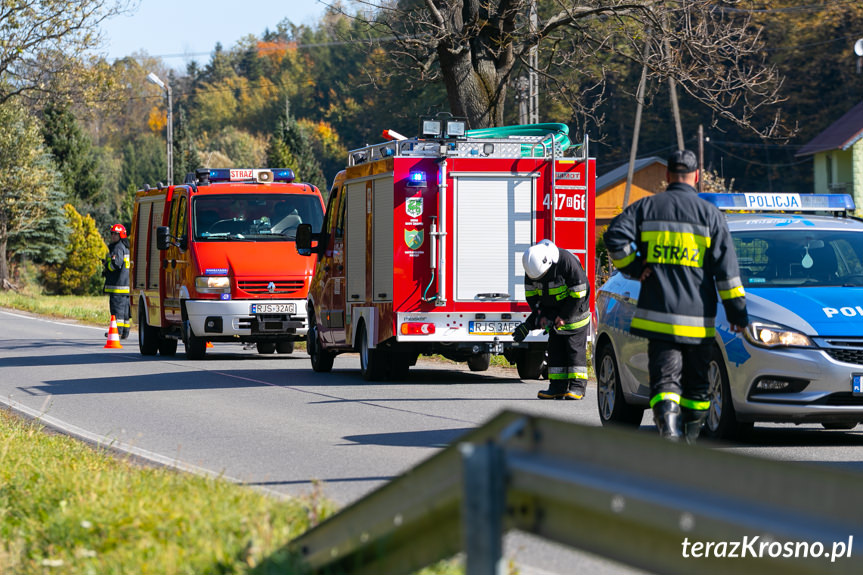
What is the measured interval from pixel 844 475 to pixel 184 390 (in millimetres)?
12808

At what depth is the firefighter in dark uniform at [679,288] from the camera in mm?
7562

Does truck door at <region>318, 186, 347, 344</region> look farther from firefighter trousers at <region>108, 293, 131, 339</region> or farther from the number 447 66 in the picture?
firefighter trousers at <region>108, 293, 131, 339</region>

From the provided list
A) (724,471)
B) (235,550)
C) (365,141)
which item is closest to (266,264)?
(235,550)

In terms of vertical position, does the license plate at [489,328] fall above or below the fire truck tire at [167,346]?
above

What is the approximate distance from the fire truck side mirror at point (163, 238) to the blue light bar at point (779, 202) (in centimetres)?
1185

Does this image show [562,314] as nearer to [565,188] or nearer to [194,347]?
[565,188]

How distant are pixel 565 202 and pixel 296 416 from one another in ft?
15.4

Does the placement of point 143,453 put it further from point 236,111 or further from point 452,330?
point 236,111

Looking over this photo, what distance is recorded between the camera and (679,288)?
24.8 feet

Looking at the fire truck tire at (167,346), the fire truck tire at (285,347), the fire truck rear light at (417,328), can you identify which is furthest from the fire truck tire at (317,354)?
the fire truck tire at (285,347)

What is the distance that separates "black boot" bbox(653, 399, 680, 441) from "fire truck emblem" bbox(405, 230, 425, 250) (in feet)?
25.3

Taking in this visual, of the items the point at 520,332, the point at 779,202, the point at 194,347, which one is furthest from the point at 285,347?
the point at 779,202

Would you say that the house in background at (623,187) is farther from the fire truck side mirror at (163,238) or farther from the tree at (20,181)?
the fire truck side mirror at (163,238)

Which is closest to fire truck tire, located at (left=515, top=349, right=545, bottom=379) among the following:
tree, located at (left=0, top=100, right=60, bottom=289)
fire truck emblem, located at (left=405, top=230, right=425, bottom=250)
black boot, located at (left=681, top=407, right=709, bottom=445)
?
fire truck emblem, located at (left=405, top=230, right=425, bottom=250)
